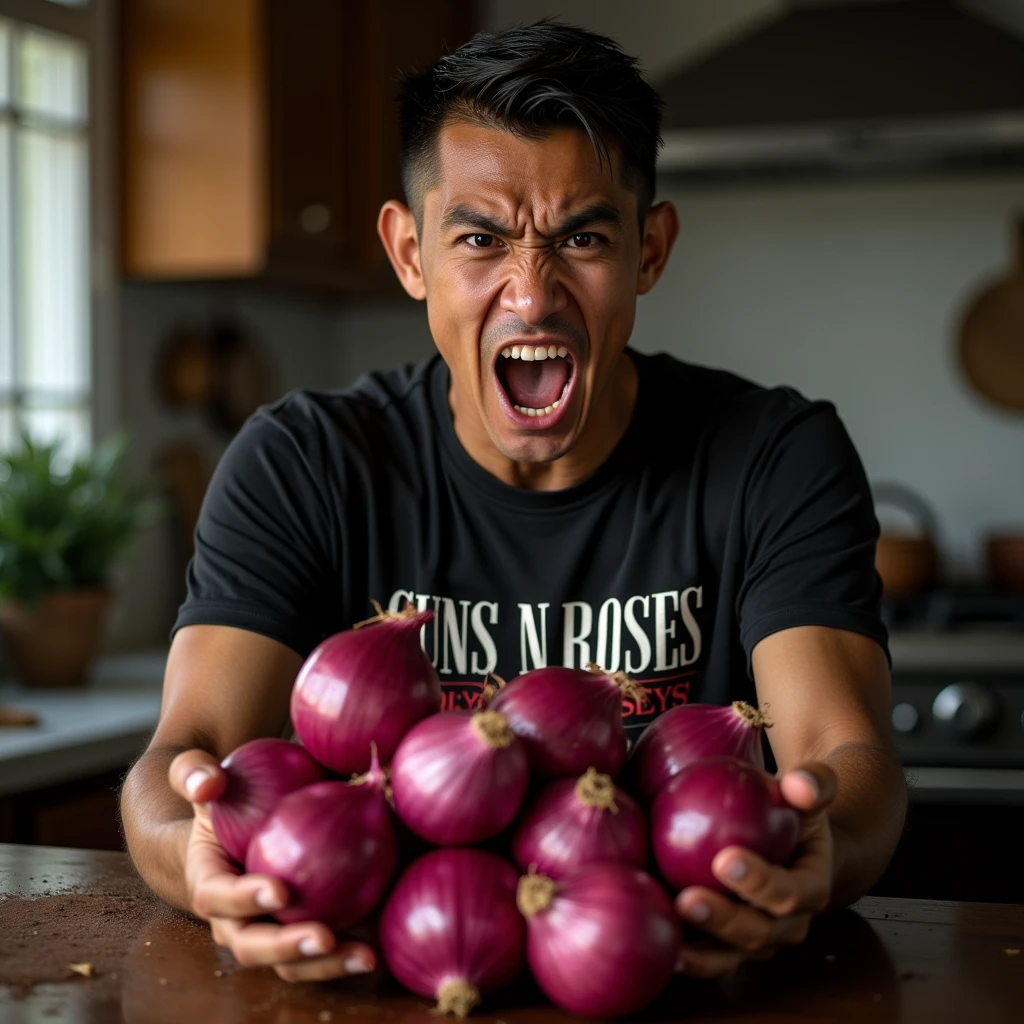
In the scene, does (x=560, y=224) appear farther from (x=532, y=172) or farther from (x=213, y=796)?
(x=213, y=796)

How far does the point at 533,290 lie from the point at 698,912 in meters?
0.68

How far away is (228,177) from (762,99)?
1.18 m

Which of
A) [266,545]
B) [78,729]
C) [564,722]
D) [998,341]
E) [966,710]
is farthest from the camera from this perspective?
[998,341]

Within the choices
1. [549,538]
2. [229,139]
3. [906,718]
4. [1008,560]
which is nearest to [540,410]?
[549,538]

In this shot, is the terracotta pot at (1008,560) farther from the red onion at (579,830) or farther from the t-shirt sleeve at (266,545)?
the red onion at (579,830)

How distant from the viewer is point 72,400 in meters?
2.95

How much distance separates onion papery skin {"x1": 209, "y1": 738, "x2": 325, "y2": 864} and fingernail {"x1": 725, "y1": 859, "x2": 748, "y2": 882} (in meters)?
0.26

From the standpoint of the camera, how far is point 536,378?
1424mm

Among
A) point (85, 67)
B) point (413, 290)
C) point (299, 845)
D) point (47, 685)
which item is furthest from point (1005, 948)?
point (85, 67)

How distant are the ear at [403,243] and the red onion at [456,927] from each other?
2.78 ft

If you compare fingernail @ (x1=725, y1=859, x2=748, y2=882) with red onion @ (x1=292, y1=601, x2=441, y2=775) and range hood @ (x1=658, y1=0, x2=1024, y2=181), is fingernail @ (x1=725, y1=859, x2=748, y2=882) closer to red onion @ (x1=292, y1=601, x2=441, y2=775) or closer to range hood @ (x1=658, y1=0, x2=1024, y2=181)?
red onion @ (x1=292, y1=601, x2=441, y2=775)

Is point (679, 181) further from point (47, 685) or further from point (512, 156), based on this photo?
point (512, 156)

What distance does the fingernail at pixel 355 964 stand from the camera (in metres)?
0.79

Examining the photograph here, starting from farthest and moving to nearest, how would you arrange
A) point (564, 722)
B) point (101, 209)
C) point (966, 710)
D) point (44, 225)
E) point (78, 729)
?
point (101, 209)
point (44, 225)
point (966, 710)
point (78, 729)
point (564, 722)
